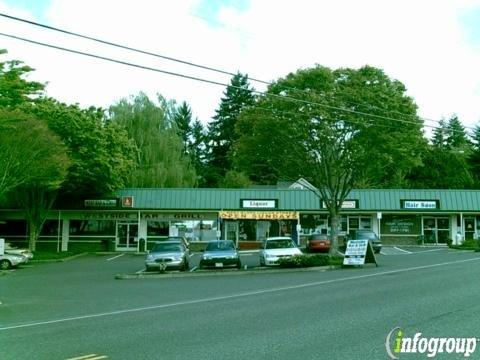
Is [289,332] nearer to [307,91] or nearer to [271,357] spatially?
[271,357]

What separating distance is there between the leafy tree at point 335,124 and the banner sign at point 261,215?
13657mm

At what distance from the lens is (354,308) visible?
12.0m

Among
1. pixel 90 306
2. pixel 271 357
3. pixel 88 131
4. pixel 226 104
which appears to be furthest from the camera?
pixel 226 104

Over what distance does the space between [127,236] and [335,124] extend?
21787mm

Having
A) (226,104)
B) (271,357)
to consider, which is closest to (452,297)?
(271,357)

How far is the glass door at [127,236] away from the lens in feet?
142

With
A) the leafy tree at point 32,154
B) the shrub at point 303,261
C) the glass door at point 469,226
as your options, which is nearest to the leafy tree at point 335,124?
the shrub at point 303,261

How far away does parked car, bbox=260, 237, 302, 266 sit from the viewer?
2586cm

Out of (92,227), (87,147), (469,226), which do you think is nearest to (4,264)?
(87,147)

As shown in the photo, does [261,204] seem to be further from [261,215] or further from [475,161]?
[475,161]

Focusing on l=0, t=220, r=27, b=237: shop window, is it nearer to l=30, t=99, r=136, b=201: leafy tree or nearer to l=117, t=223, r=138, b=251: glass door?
l=30, t=99, r=136, b=201: leafy tree

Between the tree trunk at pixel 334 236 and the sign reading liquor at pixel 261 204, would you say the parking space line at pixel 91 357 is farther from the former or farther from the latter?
the sign reading liquor at pixel 261 204

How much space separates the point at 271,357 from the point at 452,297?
714 centimetres

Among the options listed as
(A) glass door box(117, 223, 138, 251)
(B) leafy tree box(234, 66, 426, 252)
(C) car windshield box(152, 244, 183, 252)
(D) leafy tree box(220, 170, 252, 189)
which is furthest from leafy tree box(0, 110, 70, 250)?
(D) leafy tree box(220, 170, 252, 189)
